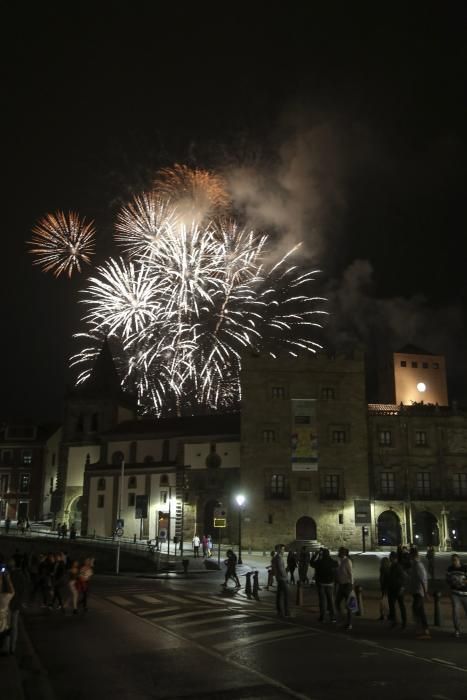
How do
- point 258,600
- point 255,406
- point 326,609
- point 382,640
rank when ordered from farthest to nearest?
point 255,406 → point 258,600 → point 326,609 → point 382,640

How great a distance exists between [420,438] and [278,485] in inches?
506

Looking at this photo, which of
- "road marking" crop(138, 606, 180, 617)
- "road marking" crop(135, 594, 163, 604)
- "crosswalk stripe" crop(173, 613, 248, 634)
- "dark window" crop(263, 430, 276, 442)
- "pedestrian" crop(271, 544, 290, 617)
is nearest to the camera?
"crosswalk stripe" crop(173, 613, 248, 634)

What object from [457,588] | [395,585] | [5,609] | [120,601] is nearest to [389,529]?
[120,601]

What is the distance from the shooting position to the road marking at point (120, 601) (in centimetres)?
2003

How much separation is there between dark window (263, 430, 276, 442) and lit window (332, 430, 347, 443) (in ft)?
16.8

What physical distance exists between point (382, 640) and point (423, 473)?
136 feet

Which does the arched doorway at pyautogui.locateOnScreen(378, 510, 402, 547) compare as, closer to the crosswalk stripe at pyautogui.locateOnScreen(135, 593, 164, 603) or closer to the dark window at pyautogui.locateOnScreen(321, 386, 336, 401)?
the dark window at pyautogui.locateOnScreen(321, 386, 336, 401)

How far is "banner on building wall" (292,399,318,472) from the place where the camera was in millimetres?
52375

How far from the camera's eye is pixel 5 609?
1142 cm

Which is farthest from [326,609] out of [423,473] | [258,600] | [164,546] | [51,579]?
[423,473]

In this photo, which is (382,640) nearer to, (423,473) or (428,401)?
(423,473)

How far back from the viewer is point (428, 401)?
72125mm

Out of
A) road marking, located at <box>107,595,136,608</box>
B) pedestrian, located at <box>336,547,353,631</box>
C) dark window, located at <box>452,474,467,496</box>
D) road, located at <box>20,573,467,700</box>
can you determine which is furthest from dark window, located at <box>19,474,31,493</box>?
pedestrian, located at <box>336,547,353,631</box>

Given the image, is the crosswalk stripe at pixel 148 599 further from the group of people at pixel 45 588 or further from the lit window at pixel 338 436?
the lit window at pixel 338 436
